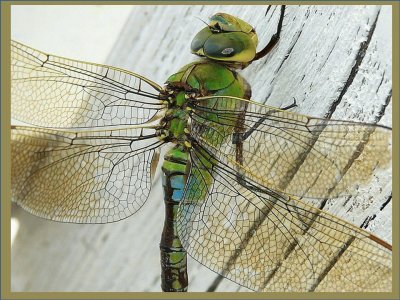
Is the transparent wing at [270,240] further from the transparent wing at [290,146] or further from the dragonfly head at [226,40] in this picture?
the dragonfly head at [226,40]

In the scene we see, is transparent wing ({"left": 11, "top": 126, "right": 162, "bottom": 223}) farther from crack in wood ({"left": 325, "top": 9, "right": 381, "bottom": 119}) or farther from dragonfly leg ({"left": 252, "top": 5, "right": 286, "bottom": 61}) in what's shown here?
crack in wood ({"left": 325, "top": 9, "right": 381, "bottom": 119})

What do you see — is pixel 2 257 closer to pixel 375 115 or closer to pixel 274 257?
pixel 274 257

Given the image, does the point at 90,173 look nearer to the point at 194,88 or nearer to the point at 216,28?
the point at 194,88

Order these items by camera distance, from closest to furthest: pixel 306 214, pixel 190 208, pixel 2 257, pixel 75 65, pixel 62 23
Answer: pixel 306 214 < pixel 190 208 < pixel 75 65 < pixel 2 257 < pixel 62 23

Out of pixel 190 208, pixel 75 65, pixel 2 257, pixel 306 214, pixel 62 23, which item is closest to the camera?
pixel 306 214

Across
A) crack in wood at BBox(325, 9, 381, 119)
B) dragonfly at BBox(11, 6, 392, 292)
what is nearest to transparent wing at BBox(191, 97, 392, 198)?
dragonfly at BBox(11, 6, 392, 292)

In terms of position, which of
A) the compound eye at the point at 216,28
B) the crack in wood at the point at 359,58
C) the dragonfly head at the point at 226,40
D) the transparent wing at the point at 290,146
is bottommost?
the transparent wing at the point at 290,146

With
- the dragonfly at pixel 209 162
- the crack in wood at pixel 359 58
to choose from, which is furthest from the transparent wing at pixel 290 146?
the crack in wood at pixel 359 58

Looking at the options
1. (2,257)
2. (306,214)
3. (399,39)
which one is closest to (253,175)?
(306,214)
